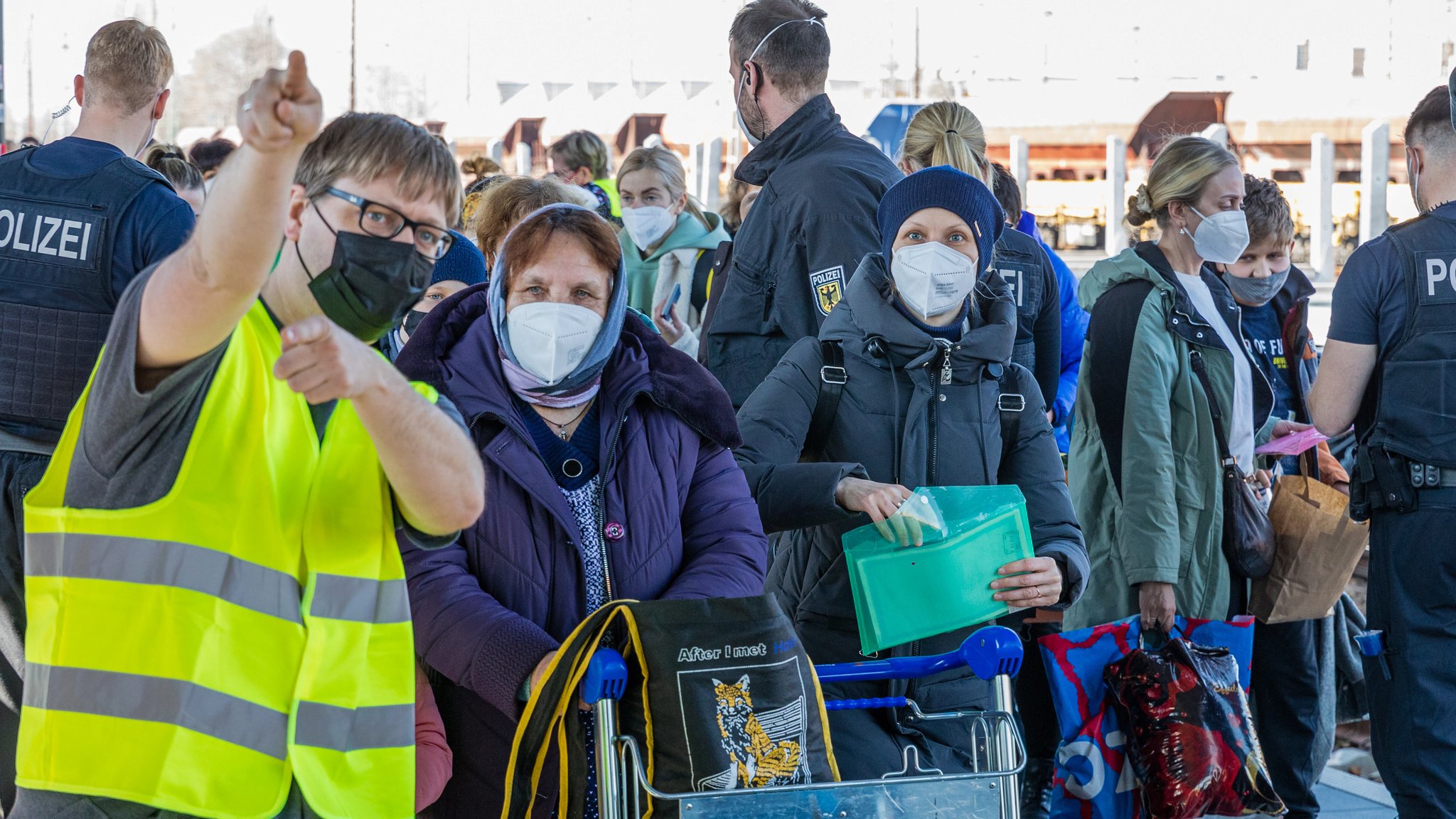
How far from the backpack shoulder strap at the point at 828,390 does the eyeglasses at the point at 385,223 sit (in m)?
1.57

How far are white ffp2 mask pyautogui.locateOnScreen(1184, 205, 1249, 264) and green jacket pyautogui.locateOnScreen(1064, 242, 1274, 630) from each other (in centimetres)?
25

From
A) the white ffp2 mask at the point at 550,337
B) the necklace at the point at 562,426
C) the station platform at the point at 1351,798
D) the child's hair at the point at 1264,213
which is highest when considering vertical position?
the child's hair at the point at 1264,213

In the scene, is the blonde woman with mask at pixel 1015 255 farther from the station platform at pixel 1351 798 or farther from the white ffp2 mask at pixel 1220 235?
the station platform at pixel 1351 798

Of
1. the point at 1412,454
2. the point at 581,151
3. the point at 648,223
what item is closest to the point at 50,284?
the point at 1412,454

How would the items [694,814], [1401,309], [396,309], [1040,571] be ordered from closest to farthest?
[396,309] → [694,814] → [1040,571] → [1401,309]

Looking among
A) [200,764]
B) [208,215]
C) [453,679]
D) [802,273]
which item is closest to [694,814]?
[453,679]

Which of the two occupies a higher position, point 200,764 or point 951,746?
point 200,764

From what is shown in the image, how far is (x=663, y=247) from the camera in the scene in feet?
26.0

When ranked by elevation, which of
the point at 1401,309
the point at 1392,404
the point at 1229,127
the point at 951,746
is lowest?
the point at 951,746

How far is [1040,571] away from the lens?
3174 millimetres

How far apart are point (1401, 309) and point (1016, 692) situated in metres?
1.75

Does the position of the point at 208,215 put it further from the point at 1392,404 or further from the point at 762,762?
the point at 1392,404

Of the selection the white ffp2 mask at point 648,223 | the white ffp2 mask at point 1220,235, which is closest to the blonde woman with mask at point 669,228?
the white ffp2 mask at point 648,223

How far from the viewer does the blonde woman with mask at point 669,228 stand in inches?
310
